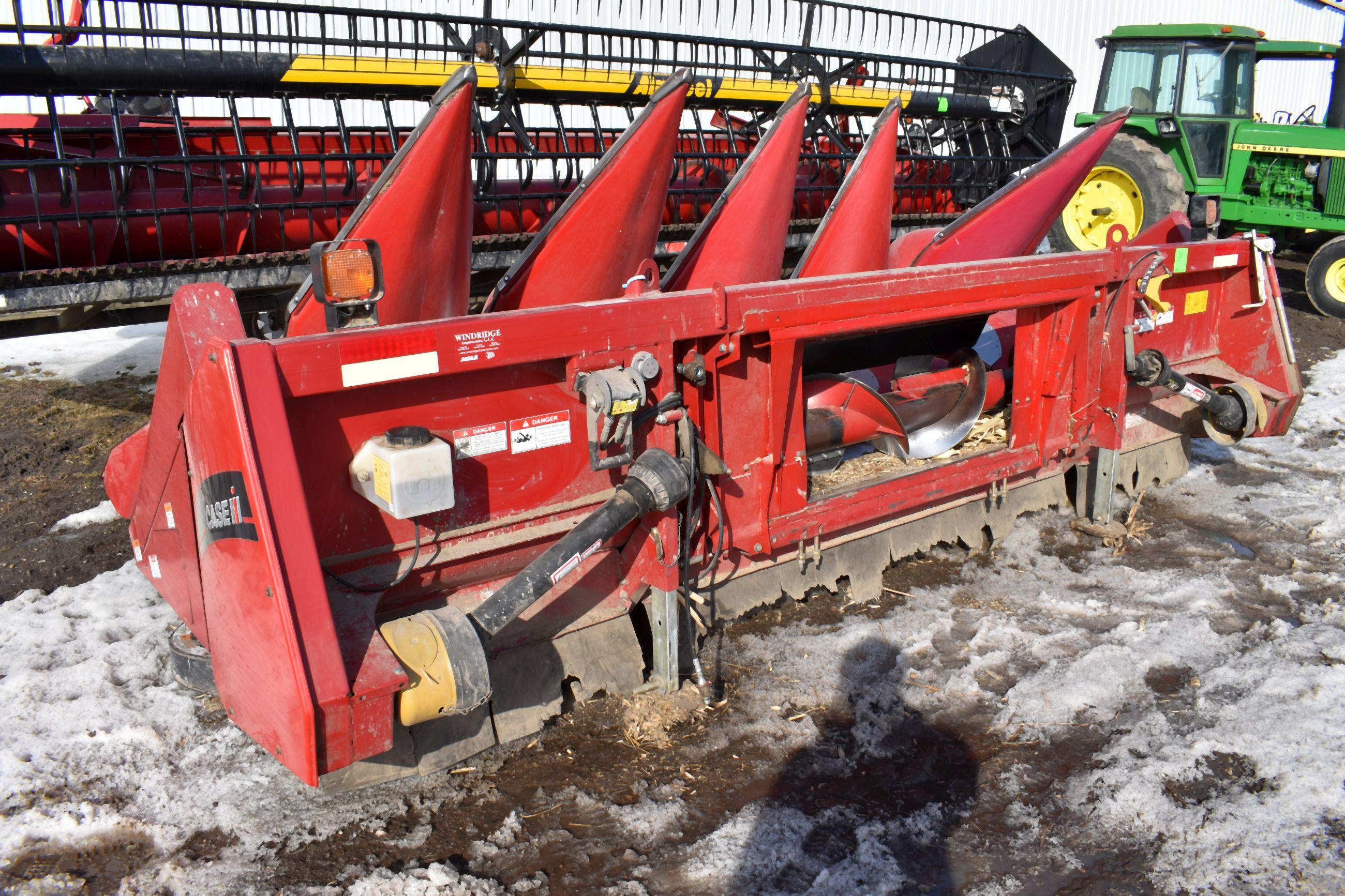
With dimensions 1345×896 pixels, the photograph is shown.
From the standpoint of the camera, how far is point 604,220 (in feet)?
9.58

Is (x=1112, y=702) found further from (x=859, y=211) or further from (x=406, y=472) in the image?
(x=406, y=472)

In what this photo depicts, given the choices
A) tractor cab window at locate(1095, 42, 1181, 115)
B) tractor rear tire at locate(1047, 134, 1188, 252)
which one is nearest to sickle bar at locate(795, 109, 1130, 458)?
tractor rear tire at locate(1047, 134, 1188, 252)

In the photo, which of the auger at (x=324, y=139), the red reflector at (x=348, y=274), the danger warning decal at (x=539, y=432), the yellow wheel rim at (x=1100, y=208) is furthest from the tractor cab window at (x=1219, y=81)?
the red reflector at (x=348, y=274)

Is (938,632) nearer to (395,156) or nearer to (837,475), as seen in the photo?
(837,475)

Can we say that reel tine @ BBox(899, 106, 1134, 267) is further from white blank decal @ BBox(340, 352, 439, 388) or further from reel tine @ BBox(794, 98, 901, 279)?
white blank decal @ BBox(340, 352, 439, 388)

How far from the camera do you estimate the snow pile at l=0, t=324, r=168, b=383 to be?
657 centimetres

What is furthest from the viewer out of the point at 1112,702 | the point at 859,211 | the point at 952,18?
the point at 952,18

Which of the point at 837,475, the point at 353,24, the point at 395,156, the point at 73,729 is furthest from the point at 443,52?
the point at 73,729

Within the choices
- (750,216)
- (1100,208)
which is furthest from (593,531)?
(1100,208)

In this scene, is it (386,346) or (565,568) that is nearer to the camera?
(386,346)

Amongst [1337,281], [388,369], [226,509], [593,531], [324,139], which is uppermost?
[324,139]

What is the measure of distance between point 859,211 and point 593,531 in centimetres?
177

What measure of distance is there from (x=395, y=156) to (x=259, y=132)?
2.41 meters

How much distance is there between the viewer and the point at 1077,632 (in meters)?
2.97
